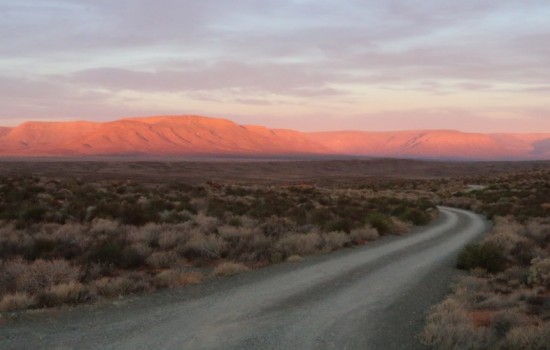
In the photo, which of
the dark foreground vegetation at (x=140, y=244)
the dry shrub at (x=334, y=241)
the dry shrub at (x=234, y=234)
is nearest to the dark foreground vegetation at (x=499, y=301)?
the dry shrub at (x=334, y=241)

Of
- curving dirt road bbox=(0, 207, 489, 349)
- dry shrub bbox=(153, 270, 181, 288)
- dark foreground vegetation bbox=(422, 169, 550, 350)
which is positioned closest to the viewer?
dark foreground vegetation bbox=(422, 169, 550, 350)

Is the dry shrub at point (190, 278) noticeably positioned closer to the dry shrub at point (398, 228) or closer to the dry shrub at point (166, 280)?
the dry shrub at point (166, 280)

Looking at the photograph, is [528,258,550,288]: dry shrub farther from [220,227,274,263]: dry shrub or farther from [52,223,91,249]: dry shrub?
[52,223,91,249]: dry shrub

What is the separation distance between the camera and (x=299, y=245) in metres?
14.9

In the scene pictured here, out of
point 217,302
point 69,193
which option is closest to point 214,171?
point 69,193

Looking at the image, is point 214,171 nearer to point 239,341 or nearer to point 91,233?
point 91,233

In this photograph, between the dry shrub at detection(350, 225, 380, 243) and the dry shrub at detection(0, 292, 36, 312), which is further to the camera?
the dry shrub at detection(350, 225, 380, 243)

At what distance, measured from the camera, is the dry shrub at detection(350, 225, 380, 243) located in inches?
680

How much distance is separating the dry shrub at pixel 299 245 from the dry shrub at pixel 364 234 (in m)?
2.10

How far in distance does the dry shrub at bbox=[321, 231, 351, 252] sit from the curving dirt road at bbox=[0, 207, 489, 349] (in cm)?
265

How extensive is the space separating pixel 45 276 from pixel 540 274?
1028 cm

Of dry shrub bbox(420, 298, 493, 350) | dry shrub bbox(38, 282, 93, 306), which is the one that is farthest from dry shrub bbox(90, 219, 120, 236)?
dry shrub bbox(420, 298, 493, 350)

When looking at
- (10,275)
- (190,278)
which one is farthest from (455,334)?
(10,275)

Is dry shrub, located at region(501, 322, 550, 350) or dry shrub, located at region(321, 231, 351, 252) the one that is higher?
dry shrub, located at region(501, 322, 550, 350)
